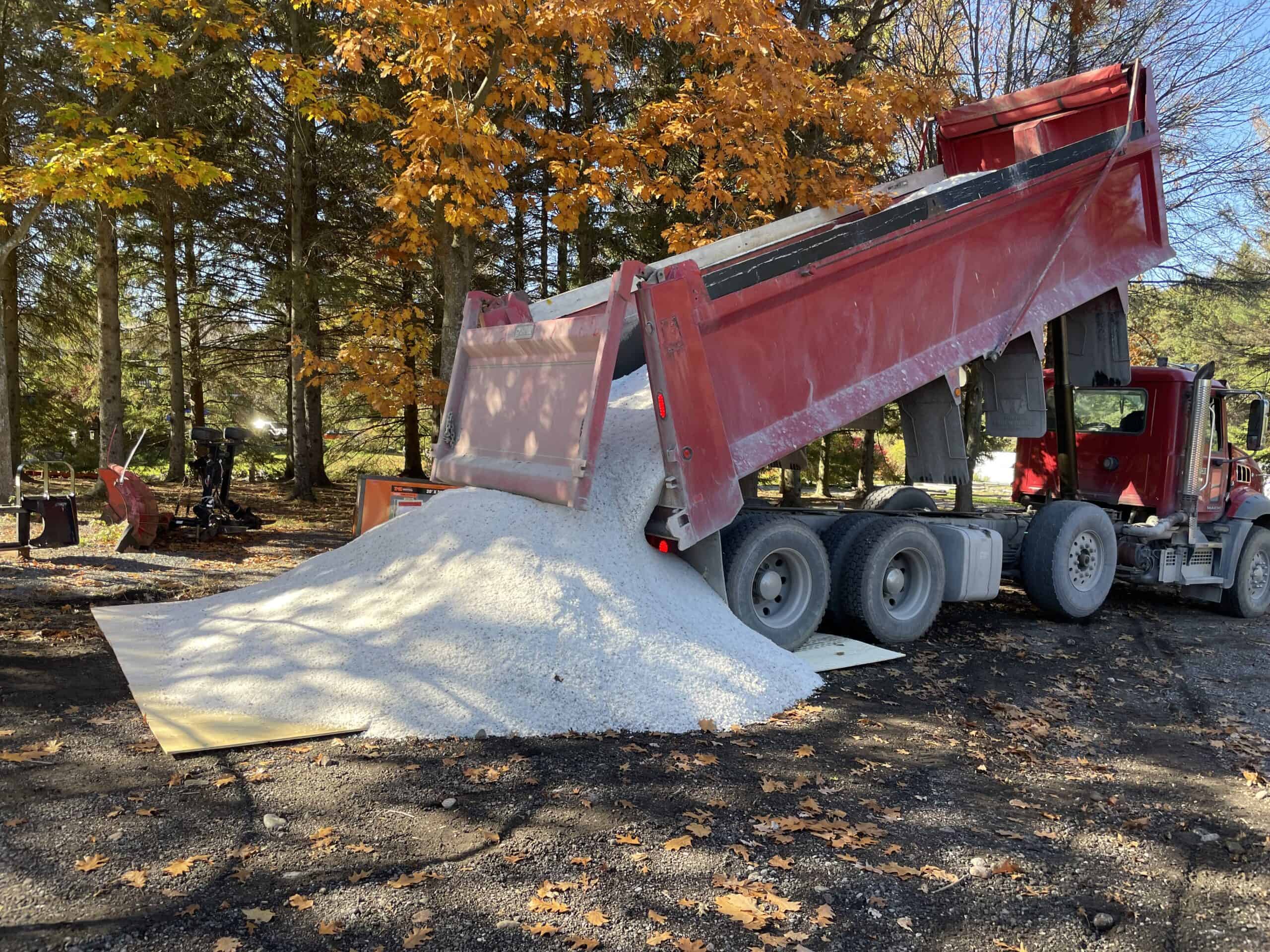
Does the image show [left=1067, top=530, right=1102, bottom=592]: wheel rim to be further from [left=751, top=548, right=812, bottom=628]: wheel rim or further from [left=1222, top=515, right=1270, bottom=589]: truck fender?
[left=751, top=548, right=812, bottom=628]: wheel rim

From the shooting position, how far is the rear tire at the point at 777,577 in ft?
21.4

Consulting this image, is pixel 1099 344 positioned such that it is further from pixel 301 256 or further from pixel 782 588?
pixel 301 256

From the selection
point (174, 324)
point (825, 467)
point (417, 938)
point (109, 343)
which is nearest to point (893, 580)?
point (417, 938)

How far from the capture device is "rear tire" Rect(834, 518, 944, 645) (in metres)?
7.20

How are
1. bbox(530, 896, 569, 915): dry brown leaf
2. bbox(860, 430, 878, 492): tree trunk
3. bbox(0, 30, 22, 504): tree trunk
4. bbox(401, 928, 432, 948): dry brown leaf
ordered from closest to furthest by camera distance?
bbox(401, 928, 432, 948): dry brown leaf → bbox(530, 896, 569, 915): dry brown leaf → bbox(0, 30, 22, 504): tree trunk → bbox(860, 430, 878, 492): tree trunk

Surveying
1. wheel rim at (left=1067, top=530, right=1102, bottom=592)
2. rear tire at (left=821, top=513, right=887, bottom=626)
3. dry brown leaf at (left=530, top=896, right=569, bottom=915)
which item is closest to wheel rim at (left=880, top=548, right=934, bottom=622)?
rear tire at (left=821, top=513, right=887, bottom=626)

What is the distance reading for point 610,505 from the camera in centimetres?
623

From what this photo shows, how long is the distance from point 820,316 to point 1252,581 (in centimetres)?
636

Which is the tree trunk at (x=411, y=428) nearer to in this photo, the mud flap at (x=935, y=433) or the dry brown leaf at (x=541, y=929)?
the mud flap at (x=935, y=433)

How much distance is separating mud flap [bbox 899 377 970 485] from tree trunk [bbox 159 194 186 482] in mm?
13914

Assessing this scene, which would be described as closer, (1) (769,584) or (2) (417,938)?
(2) (417,938)

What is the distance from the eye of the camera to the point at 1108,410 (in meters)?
9.73

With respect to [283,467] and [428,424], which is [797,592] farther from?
[283,467]

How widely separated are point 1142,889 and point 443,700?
331 cm
